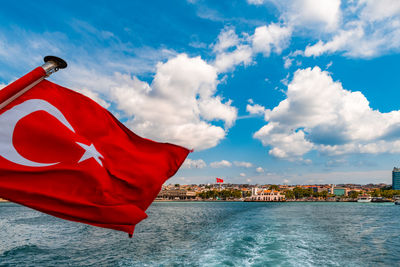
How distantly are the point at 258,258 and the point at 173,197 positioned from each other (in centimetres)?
17431

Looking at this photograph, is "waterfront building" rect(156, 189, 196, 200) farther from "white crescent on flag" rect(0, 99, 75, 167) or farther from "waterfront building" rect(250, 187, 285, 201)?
"white crescent on flag" rect(0, 99, 75, 167)

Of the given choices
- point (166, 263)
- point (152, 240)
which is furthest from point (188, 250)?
point (152, 240)

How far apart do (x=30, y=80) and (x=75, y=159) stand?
90 centimetres

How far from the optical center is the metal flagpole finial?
2781 millimetres

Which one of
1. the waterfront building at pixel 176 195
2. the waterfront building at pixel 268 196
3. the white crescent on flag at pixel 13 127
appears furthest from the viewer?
the waterfront building at pixel 176 195

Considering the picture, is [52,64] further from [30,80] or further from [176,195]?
[176,195]

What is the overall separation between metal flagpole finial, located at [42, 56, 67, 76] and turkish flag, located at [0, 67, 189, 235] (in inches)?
3.0

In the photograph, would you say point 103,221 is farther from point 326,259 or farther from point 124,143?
point 326,259

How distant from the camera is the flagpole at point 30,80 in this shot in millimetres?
2459

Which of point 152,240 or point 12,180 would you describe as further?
point 152,240

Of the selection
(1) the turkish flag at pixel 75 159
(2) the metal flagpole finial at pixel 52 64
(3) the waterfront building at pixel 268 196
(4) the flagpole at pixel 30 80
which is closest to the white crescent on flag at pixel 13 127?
Result: (1) the turkish flag at pixel 75 159

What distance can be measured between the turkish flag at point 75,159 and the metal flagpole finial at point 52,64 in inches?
3.0

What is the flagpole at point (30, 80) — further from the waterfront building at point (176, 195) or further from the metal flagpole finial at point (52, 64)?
the waterfront building at point (176, 195)

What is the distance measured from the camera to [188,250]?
1455 centimetres
